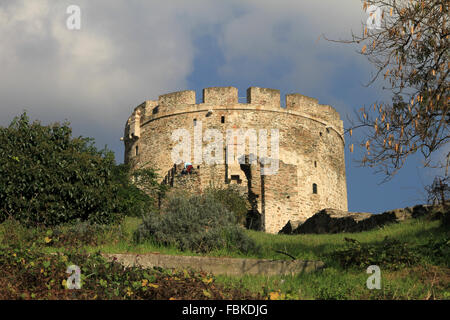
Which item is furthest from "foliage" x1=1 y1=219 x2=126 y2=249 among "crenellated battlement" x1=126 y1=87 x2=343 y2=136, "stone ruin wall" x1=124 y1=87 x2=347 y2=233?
"crenellated battlement" x1=126 y1=87 x2=343 y2=136

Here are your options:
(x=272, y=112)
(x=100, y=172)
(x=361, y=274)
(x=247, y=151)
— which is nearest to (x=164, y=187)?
(x=247, y=151)

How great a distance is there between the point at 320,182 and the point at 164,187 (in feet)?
30.7

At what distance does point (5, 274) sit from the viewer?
767 cm

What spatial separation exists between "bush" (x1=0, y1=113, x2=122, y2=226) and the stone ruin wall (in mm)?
12856

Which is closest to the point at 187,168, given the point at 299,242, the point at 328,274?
the point at 299,242

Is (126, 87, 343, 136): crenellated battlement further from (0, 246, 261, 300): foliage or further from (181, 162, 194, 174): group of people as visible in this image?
(0, 246, 261, 300): foliage

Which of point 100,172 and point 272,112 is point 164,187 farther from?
point 100,172

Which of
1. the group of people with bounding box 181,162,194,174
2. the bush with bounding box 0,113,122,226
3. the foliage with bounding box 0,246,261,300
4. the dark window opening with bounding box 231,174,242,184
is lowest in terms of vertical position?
the foliage with bounding box 0,246,261,300

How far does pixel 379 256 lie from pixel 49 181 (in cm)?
850

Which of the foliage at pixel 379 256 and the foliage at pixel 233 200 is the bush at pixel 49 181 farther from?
the foliage at pixel 233 200

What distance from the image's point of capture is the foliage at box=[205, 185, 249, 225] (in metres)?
24.3

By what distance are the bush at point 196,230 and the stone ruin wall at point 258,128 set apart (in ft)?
50.3

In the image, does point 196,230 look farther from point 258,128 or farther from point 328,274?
point 258,128

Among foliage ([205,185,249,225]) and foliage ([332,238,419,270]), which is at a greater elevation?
foliage ([205,185,249,225])
